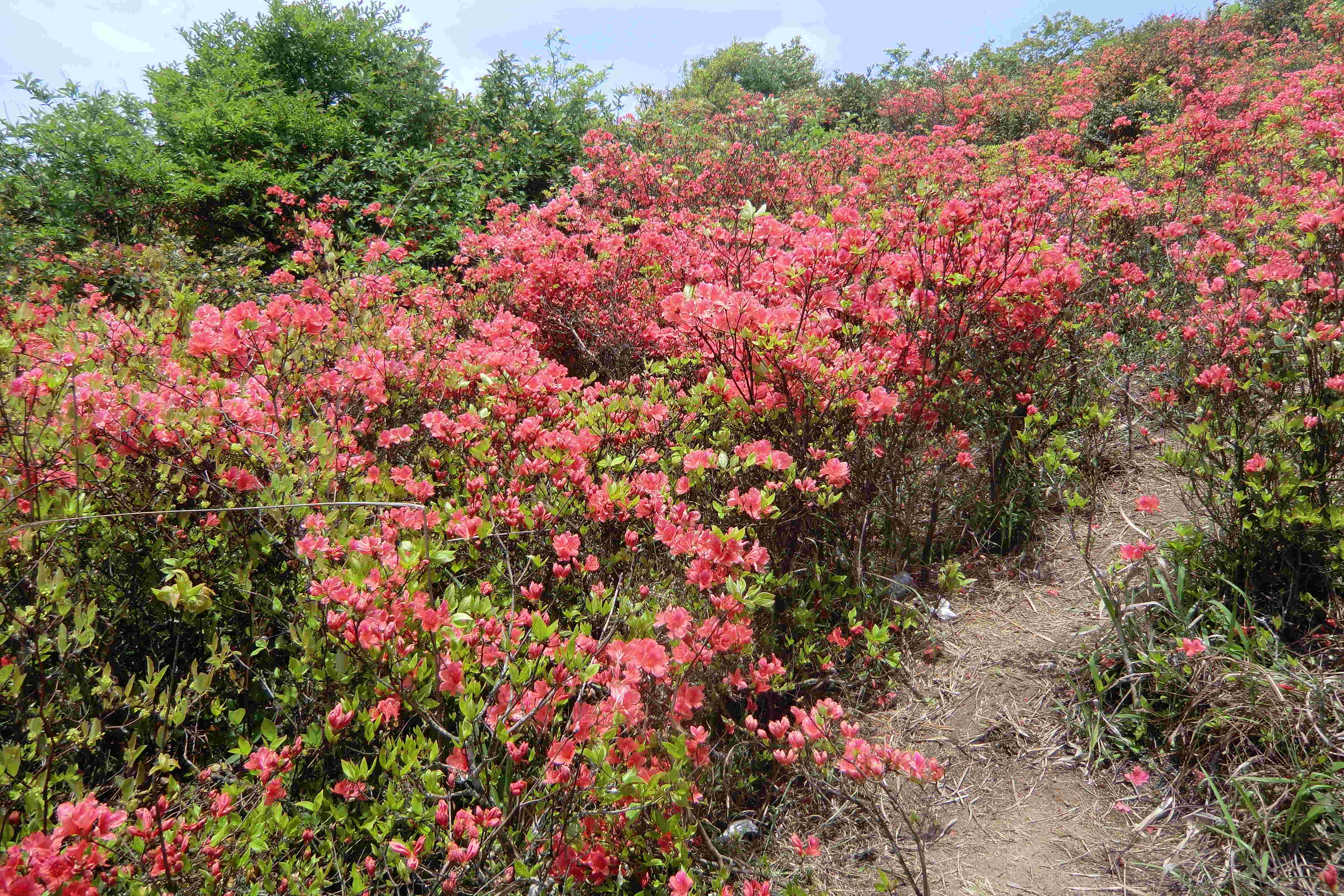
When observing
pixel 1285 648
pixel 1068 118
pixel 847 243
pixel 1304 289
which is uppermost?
pixel 1068 118

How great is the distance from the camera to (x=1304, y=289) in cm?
217

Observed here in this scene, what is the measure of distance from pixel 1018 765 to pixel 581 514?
1.63m

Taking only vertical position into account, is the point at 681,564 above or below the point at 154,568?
below

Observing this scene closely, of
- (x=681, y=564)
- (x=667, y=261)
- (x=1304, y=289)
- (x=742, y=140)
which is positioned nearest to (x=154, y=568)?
(x=681, y=564)

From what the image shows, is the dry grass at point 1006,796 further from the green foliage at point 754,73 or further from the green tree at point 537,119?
the green foliage at point 754,73

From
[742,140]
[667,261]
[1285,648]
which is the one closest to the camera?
[1285,648]

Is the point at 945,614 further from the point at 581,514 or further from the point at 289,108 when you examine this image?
the point at 289,108

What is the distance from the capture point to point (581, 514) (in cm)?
235

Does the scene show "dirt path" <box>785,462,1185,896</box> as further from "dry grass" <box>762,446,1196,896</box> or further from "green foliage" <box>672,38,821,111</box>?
"green foliage" <box>672,38,821,111</box>

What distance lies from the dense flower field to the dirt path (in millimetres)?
139

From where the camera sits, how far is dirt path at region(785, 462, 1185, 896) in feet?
5.76

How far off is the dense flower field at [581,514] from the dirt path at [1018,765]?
0.46ft

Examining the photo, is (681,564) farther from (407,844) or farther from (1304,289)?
(1304,289)

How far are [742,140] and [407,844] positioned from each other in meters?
9.09
